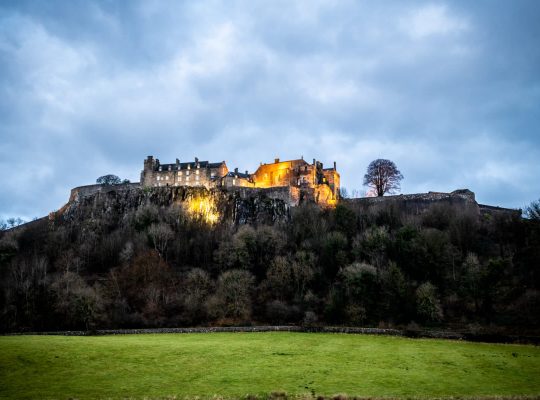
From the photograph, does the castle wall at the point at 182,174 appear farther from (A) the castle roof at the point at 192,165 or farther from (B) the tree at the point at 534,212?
(B) the tree at the point at 534,212

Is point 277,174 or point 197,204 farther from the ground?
point 277,174

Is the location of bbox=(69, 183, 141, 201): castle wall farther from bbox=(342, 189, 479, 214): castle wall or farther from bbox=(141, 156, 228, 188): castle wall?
bbox=(342, 189, 479, 214): castle wall

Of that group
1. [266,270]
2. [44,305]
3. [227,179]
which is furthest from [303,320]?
[227,179]

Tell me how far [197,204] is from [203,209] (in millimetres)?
1801

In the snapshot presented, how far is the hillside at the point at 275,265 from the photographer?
47.2m

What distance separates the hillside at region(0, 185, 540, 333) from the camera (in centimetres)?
4725

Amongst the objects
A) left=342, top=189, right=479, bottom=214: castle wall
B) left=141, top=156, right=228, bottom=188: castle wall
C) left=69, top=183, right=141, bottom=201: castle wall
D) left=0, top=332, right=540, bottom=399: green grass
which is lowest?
left=0, top=332, right=540, bottom=399: green grass

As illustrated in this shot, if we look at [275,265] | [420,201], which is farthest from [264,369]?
[420,201]

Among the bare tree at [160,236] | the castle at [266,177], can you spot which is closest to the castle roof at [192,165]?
the castle at [266,177]

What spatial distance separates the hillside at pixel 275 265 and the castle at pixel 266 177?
7421 mm

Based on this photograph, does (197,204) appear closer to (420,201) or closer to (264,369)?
(420,201)

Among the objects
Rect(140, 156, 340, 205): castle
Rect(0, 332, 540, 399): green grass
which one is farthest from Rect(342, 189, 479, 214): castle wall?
Rect(0, 332, 540, 399): green grass

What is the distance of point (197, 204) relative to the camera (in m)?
85.1

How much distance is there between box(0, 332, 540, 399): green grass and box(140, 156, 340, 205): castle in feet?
181
